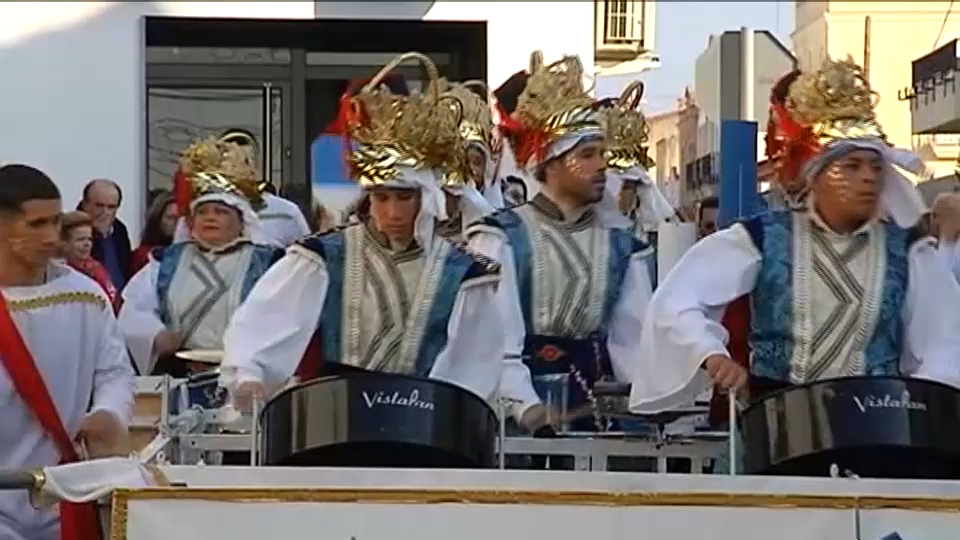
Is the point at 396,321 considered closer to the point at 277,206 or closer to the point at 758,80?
the point at 758,80

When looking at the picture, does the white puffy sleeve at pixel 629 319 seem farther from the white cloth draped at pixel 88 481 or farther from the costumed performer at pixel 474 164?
the white cloth draped at pixel 88 481

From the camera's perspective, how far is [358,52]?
1050cm

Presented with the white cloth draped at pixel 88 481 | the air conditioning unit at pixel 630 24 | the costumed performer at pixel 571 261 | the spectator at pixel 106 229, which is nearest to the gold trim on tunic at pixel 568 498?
the white cloth draped at pixel 88 481

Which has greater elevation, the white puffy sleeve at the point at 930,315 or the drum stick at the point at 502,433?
the white puffy sleeve at the point at 930,315

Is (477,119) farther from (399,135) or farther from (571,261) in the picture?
(399,135)

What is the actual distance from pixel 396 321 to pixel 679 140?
16.4 ft

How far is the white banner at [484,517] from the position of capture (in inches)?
121

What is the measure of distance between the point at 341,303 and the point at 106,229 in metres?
3.52

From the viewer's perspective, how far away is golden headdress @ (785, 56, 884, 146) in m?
4.39

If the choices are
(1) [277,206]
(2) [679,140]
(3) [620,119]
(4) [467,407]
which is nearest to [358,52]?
(2) [679,140]

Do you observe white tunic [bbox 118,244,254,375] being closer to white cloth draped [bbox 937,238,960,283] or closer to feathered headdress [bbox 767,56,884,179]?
white cloth draped [bbox 937,238,960,283]

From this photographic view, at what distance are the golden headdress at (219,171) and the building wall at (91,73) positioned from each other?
2527 millimetres

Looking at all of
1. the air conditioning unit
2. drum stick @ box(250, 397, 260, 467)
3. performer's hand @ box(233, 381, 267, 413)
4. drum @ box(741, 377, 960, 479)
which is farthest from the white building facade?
the air conditioning unit

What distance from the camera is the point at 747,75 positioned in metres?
6.84
